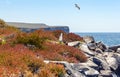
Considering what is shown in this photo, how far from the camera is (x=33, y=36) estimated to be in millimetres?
26125

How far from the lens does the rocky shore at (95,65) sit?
21.8 meters

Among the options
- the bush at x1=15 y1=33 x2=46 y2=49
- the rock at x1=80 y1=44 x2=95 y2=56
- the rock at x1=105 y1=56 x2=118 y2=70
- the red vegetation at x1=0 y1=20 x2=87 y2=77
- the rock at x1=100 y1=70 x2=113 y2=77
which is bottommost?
the rock at x1=100 y1=70 x2=113 y2=77

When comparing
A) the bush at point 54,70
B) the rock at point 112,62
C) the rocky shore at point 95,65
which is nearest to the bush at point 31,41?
the rocky shore at point 95,65

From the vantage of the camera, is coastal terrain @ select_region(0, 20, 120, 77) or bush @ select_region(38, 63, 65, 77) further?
bush @ select_region(38, 63, 65, 77)

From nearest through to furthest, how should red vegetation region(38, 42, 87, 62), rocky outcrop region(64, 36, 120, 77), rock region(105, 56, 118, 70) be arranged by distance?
1. rocky outcrop region(64, 36, 120, 77)
2. red vegetation region(38, 42, 87, 62)
3. rock region(105, 56, 118, 70)

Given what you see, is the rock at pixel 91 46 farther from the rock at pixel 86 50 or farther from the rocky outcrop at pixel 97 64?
the rock at pixel 86 50

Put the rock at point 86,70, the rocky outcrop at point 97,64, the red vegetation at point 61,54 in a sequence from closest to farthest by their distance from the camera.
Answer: the rock at point 86,70, the rocky outcrop at point 97,64, the red vegetation at point 61,54

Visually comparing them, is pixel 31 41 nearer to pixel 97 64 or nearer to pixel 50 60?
pixel 50 60

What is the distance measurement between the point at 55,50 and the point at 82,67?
12.2ft

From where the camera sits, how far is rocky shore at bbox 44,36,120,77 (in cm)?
2179

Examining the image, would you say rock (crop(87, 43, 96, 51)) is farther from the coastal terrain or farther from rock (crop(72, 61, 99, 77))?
rock (crop(72, 61, 99, 77))

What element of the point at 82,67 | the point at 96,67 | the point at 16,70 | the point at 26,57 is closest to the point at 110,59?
the point at 96,67

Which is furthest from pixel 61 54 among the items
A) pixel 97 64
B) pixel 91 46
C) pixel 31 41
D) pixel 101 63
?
pixel 91 46

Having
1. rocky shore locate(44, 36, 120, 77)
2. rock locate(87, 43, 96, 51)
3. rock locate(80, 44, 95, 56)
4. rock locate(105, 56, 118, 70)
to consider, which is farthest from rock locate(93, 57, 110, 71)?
rock locate(87, 43, 96, 51)
